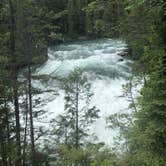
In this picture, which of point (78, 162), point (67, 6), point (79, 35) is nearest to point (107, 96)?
point (78, 162)

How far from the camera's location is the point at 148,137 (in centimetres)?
845

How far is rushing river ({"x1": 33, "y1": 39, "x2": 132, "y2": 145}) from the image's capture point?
25578mm

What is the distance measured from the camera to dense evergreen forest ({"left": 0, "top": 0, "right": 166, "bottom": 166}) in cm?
844

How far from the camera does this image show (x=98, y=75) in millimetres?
34750

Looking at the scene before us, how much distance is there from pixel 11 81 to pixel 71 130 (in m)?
6.11

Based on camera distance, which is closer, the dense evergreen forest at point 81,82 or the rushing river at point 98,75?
the dense evergreen forest at point 81,82

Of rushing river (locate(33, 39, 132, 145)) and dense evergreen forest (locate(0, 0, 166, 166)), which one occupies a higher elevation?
dense evergreen forest (locate(0, 0, 166, 166))

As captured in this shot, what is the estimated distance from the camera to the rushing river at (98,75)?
2558 centimetres

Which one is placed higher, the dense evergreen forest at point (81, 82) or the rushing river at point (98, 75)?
the dense evergreen forest at point (81, 82)

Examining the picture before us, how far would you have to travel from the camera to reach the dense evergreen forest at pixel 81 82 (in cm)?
844

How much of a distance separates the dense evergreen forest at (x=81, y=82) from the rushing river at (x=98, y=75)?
9.82ft

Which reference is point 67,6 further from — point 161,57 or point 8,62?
point 161,57

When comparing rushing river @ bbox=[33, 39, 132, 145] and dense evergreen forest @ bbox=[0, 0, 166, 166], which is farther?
rushing river @ bbox=[33, 39, 132, 145]

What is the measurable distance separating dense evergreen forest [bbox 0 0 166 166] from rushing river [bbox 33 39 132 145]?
299cm
